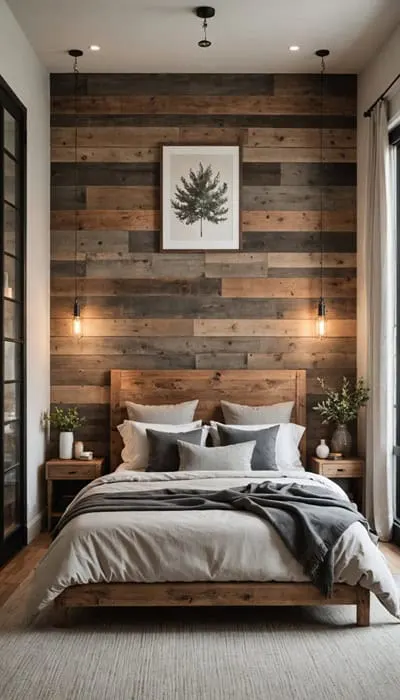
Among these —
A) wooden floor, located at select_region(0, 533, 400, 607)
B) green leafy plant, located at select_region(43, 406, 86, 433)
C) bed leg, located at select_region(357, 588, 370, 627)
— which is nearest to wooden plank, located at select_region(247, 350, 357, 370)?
green leafy plant, located at select_region(43, 406, 86, 433)

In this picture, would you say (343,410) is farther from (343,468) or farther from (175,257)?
(175,257)

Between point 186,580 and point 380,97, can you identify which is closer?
point 186,580

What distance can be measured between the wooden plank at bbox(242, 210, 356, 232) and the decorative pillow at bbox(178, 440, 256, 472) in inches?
76.6

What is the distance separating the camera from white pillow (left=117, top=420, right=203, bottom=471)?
20.9ft

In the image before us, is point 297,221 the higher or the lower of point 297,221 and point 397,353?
the higher

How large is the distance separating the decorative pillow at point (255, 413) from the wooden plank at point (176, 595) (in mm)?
2401

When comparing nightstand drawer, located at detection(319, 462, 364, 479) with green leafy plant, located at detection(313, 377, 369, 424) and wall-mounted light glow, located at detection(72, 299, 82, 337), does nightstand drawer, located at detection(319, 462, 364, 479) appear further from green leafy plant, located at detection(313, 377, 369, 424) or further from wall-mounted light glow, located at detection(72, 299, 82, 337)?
wall-mounted light glow, located at detection(72, 299, 82, 337)

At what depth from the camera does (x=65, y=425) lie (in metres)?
6.75

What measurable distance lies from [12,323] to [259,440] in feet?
6.34

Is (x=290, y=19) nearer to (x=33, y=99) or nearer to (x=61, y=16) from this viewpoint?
(x=61, y=16)

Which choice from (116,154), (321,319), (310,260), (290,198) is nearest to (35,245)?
(116,154)

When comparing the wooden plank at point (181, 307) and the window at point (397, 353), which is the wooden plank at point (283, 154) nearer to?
the window at point (397, 353)

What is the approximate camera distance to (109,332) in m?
6.97

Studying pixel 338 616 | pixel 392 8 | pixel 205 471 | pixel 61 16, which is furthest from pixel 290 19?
pixel 338 616
